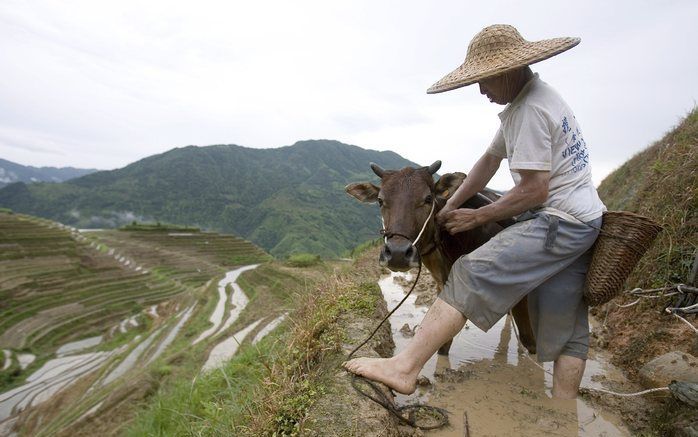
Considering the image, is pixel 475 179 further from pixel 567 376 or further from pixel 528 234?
pixel 567 376

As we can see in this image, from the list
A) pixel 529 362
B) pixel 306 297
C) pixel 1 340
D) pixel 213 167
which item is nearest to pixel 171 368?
pixel 306 297

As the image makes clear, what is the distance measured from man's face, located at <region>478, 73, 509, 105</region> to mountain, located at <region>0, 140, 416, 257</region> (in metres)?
101

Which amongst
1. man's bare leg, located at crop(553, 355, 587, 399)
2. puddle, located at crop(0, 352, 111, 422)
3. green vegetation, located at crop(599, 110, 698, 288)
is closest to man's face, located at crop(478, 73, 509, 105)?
man's bare leg, located at crop(553, 355, 587, 399)

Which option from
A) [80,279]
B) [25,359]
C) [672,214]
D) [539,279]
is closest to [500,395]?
[539,279]

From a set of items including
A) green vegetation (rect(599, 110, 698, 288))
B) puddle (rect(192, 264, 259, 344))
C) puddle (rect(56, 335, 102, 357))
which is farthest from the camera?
puddle (rect(56, 335, 102, 357))

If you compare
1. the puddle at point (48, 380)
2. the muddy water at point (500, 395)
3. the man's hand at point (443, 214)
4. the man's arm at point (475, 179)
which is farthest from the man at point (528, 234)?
the puddle at point (48, 380)

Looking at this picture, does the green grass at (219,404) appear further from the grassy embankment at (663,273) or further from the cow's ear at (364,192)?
the grassy embankment at (663,273)

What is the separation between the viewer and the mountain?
126 m

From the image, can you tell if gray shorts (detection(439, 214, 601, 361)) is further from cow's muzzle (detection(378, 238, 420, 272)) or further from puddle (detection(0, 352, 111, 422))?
puddle (detection(0, 352, 111, 422))

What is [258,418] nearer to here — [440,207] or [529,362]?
[440,207]

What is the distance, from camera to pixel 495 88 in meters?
3.04

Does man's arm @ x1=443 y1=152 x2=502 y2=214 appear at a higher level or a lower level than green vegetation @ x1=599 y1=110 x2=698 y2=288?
higher

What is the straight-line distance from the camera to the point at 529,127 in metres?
2.77

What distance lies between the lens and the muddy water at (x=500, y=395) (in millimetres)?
2879
